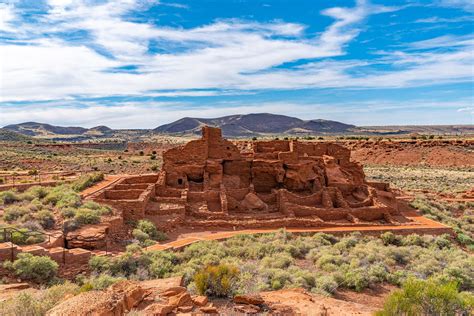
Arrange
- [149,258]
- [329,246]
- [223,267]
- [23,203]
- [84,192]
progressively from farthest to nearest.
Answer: [84,192] < [23,203] < [329,246] < [149,258] < [223,267]

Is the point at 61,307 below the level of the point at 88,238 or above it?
above

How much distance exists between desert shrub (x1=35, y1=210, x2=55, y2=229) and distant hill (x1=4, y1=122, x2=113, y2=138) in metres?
162

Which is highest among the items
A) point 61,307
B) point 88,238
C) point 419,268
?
point 61,307

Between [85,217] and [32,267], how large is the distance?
14.8 ft

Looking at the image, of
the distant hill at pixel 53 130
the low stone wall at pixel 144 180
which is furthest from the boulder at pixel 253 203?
the distant hill at pixel 53 130

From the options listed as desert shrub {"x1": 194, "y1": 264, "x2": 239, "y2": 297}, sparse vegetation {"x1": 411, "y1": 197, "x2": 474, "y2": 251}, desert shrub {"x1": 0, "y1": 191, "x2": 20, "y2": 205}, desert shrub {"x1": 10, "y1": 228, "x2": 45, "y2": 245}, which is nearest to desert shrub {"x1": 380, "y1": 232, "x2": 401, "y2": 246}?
sparse vegetation {"x1": 411, "y1": 197, "x2": 474, "y2": 251}

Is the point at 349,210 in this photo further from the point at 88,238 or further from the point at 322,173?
the point at 88,238

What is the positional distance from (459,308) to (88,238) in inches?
419

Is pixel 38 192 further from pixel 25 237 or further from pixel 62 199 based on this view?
pixel 25 237

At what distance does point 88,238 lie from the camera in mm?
12008

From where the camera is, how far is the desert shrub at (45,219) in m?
12.9

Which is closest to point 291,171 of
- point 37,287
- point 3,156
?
point 37,287

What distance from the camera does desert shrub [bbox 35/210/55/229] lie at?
12875 mm

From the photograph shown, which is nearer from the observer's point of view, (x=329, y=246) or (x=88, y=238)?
(x=88, y=238)
